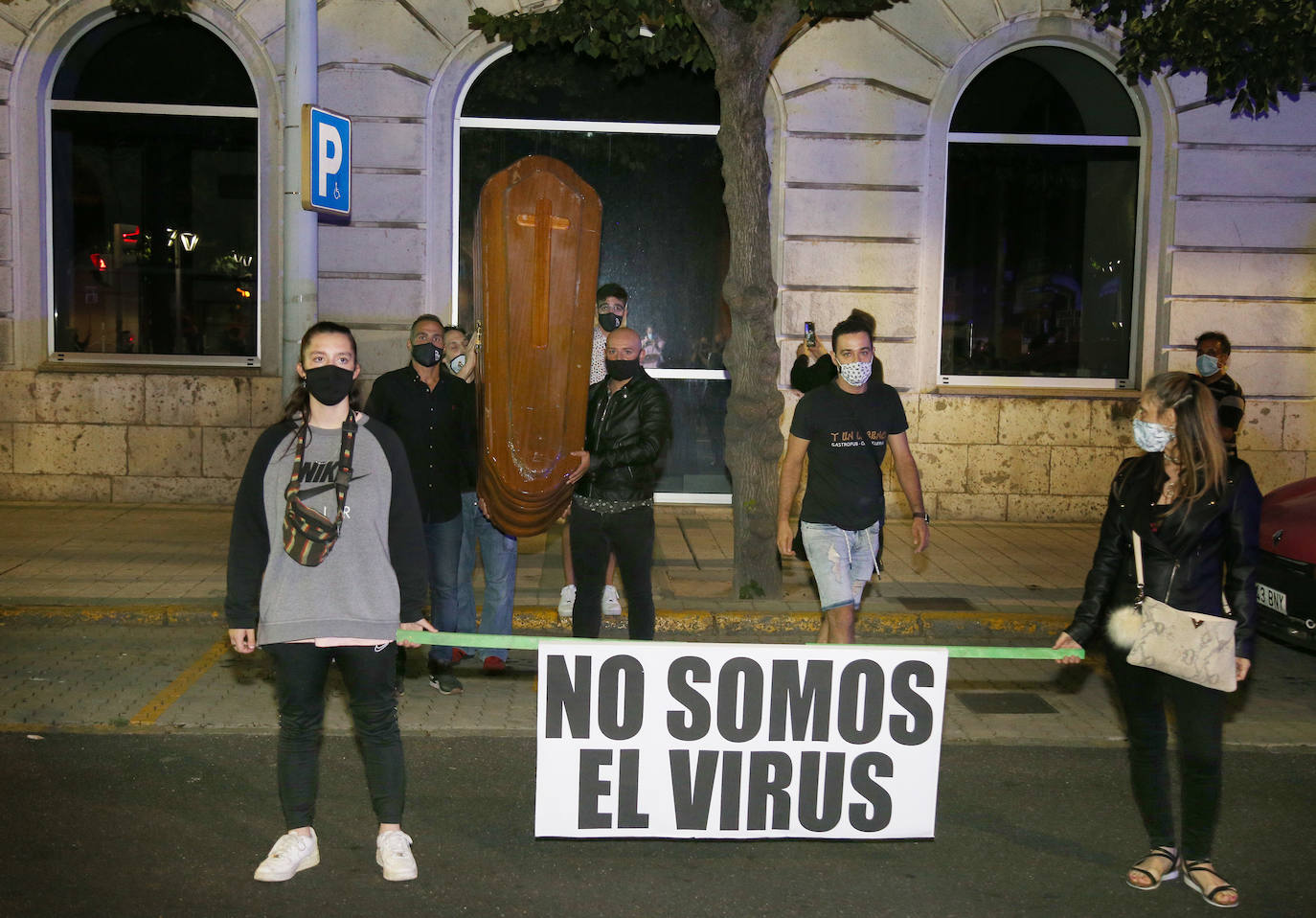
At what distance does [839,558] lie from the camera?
590 centimetres

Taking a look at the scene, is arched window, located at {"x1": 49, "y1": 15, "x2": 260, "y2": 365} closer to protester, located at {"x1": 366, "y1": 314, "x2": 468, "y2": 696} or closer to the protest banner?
protester, located at {"x1": 366, "y1": 314, "x2": 468, "y2": 696}

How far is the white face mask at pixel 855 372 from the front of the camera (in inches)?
232

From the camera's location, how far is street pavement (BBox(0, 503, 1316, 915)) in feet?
13.9

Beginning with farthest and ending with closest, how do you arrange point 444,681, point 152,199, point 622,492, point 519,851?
point 152,199 → point 444,681 → point 622,492 → point 519,851

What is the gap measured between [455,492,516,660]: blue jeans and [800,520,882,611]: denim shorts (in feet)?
5.95

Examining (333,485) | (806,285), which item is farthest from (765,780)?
(806,285)

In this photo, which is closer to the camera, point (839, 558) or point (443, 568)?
point (839, 558)

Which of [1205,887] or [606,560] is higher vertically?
[606,560]

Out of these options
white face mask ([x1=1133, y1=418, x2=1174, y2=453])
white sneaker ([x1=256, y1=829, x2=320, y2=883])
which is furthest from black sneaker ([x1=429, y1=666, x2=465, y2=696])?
white face mask ([x1=1133, y1=418, x2=1174, y2=453])

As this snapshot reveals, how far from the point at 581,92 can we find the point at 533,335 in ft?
20.5

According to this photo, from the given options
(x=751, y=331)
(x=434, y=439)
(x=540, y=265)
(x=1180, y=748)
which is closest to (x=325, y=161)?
(x=540, y=265)

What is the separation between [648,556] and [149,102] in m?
8.94

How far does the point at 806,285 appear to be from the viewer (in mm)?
12273

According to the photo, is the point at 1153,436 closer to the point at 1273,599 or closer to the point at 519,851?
the point at 519,851
